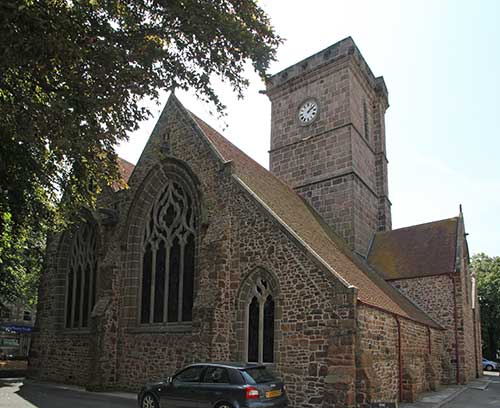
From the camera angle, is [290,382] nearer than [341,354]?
No

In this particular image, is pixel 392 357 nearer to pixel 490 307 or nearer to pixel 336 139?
pixel 336 139

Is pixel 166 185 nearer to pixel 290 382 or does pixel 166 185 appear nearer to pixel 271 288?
pixel 271 288

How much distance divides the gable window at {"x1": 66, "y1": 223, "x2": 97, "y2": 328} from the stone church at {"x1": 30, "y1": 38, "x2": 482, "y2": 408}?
6 centimetres

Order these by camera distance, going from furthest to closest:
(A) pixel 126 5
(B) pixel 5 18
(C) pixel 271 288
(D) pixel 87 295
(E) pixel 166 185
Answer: (D) pixel 87 295
(E) pixel 166 185
(C) pixel 271 288
(A) pixel 126 5
(B) pixel 5 18

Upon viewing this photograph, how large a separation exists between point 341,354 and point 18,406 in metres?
8.41

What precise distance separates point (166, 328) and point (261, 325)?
11.7 ft

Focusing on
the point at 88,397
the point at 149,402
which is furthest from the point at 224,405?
the point at 88,397

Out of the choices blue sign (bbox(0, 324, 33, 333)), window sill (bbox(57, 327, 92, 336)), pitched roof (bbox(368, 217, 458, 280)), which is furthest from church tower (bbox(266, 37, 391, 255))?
blue sign (bbox(0, 324, 33, 333))

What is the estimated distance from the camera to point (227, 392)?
9.80 metres

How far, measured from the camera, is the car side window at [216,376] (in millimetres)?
10125

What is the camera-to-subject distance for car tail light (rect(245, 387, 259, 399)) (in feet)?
31.3

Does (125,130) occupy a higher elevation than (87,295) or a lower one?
higher

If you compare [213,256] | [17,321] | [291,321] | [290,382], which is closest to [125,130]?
[213,256]

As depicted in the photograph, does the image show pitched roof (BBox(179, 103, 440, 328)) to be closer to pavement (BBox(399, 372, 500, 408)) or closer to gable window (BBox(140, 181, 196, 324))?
gable window (BBox(140, 181, 196, 324))
